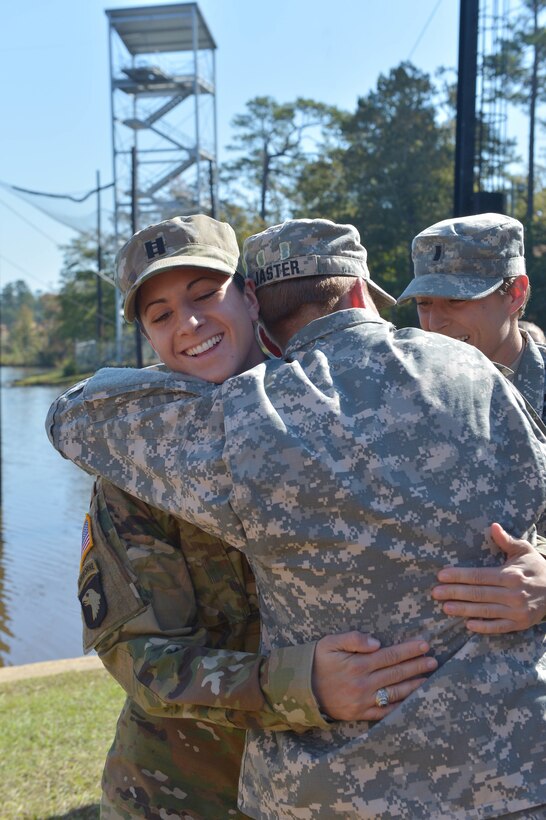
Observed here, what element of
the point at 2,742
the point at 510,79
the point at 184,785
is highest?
the point at 510,79

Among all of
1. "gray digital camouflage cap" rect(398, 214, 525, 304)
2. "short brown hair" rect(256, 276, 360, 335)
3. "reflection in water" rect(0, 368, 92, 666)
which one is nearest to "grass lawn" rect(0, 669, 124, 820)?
"gray digital camouflage cap" rect(398, 214, 525, 304)

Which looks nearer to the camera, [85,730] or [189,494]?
[189,494]

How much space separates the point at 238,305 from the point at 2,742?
480 centimetres

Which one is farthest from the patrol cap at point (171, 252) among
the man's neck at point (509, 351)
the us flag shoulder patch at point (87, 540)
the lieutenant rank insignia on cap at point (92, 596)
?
the man's neck at point (509, 351)

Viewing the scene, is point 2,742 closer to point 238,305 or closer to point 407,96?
point 238,305

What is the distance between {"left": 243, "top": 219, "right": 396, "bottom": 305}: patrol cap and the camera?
1.98 metres

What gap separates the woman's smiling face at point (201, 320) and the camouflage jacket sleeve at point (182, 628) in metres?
0.36

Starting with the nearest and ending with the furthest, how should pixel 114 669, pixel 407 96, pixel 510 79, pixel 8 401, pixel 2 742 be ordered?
pixel 114 669, pixel 2 742, pixel 510 79, pixel 407 96, pixel 8 401

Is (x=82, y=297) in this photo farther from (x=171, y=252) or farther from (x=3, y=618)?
(x=171, y=252)

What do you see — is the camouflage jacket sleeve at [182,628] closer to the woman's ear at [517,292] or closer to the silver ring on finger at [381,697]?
the silver ring on finger at [381,697]

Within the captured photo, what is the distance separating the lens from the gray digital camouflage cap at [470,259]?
9.68 feet

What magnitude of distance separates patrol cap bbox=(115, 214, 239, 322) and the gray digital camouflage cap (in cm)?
93

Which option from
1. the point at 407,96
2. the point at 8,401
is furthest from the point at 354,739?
the point at 8,401

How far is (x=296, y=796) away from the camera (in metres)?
1.70
